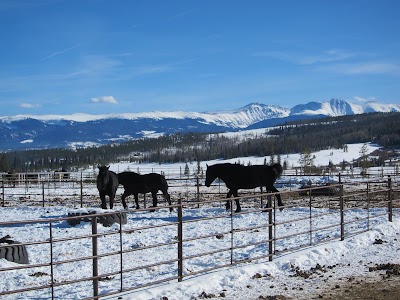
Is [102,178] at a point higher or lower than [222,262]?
higher

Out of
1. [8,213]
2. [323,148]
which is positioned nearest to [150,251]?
[8,213]

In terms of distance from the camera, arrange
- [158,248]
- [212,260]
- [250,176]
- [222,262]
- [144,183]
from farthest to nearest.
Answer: [144,183], [250,176], [158,248], [212,260], [222,262]

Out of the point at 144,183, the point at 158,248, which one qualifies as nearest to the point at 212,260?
the point at 158,248

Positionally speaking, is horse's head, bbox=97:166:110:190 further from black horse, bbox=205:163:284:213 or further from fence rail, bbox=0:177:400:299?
black horse, bbox=205:163:284:213

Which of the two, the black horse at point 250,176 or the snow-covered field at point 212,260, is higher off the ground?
the black horse at point 250,176

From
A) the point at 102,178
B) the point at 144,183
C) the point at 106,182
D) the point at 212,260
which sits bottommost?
the point at 212,260

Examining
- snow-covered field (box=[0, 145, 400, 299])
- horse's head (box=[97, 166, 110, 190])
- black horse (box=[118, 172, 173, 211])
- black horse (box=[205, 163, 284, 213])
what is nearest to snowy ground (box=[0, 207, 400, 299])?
snow-covered field (box=[0, 145, 400, 299])

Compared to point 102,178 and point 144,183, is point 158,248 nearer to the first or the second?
point 102,178

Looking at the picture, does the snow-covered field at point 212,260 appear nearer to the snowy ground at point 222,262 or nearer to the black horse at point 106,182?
the snowy ground at point 222,262

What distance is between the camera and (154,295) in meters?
6.79

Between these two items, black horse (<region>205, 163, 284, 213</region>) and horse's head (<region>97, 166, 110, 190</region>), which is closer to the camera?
horse's head (<region>97, 166, 110, 190</region>)

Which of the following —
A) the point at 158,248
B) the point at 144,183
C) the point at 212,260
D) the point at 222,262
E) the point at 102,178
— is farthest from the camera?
the point at 144,183

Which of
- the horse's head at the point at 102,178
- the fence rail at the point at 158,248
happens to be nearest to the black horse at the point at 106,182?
the horse's head at the point at 102,178

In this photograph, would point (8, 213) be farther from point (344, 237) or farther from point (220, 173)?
point (344, 237)
